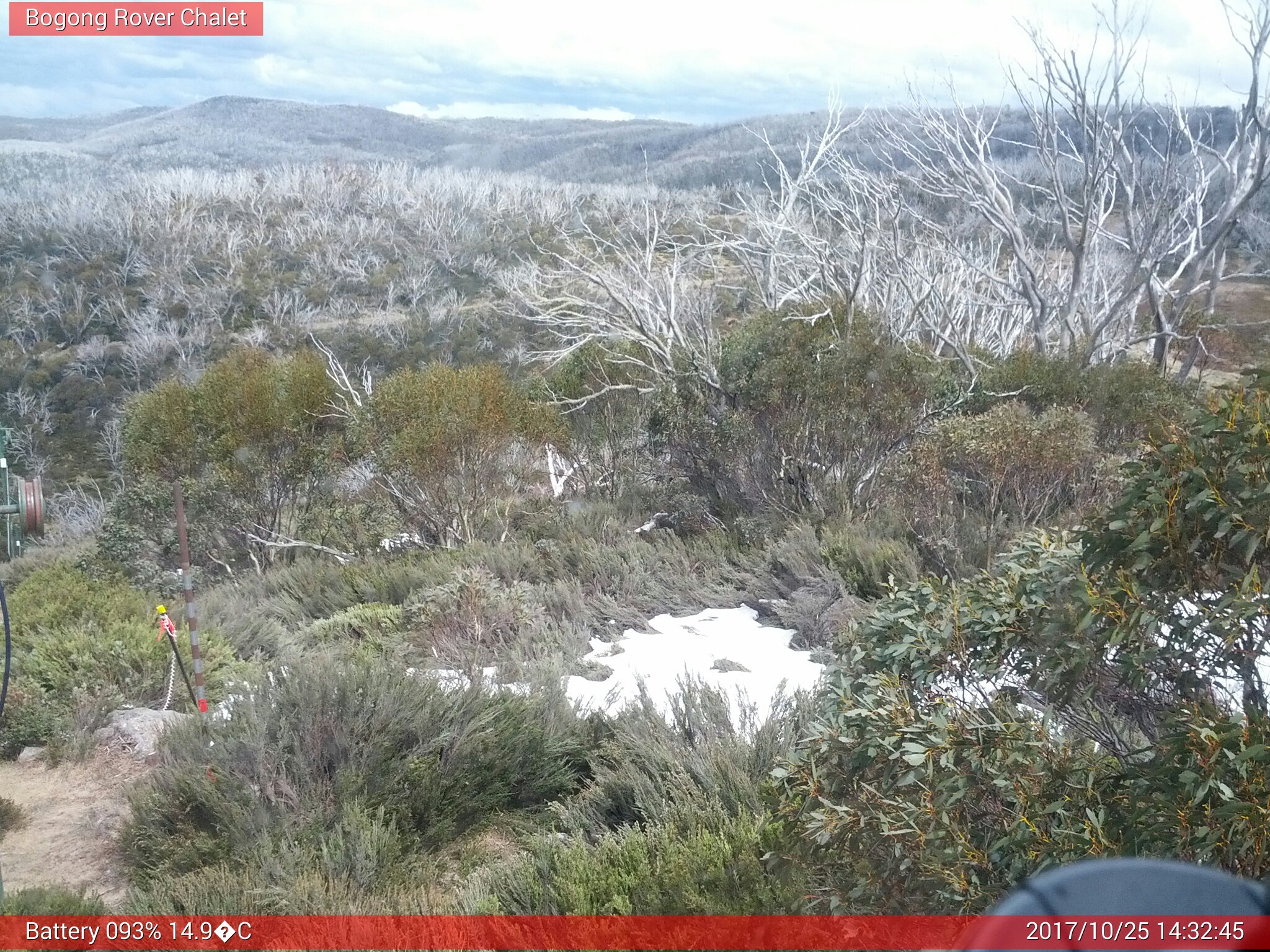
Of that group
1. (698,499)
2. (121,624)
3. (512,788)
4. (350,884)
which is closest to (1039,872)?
(350,884)

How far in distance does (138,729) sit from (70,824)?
937 millimetres

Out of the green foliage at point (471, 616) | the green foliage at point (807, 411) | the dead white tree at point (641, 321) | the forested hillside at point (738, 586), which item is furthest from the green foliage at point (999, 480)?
the green foliage at point (471, 616)

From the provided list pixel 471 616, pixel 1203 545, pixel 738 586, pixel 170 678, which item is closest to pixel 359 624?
pixel 471 616

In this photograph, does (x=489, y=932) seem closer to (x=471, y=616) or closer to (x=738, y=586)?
(x=471, y=616)

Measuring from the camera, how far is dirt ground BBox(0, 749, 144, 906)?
3.96 meters

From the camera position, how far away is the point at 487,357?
29.4 m

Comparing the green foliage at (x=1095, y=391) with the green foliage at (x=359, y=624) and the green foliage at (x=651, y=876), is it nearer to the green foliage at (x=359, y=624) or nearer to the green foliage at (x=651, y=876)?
the green foliage at (x=359, y=624)

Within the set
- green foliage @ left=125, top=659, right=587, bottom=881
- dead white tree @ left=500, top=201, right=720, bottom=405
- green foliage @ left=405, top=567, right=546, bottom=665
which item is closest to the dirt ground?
green foliage @ left=125, top=659, right=587, bottom=881

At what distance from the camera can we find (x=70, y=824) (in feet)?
14.7

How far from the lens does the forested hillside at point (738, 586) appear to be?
7.47 feet

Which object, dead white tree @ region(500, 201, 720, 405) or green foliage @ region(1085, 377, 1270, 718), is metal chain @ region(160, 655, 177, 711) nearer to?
green foliage @ region(1085, 377, 1270, 718)

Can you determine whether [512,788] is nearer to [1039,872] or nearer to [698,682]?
[698,682]

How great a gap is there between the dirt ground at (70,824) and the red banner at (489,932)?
26.5 inches

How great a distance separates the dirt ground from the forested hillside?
0.13m
